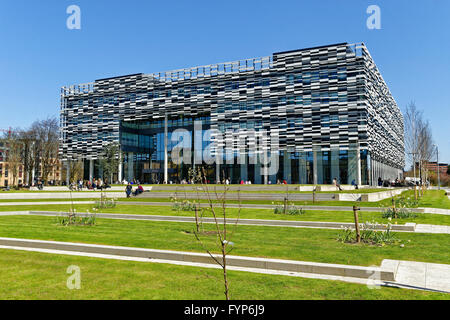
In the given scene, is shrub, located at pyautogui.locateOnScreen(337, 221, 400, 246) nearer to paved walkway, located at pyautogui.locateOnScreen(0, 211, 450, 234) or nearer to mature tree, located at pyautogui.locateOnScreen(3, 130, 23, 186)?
paved walkway, located at pyautogui.locateOnScreen(0, 211, 450, 234)

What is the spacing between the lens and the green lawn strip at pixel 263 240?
8617mm

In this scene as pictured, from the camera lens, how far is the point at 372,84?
2571 inches

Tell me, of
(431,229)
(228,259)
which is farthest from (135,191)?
(228,259)

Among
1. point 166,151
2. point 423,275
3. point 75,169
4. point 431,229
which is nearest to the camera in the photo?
point 423,275

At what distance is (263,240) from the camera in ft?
35.7

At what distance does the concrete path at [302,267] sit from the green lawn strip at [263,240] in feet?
2.38

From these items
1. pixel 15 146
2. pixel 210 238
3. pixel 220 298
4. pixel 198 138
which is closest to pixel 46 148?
pixel 15 146

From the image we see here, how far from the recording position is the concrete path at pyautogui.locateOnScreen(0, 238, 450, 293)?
661 centimetres

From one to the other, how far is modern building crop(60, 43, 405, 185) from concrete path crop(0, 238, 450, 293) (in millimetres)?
55915

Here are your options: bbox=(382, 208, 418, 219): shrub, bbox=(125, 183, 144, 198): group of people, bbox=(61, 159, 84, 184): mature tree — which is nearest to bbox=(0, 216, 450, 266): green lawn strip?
bbox=(382, 208, 418, 219): shrub

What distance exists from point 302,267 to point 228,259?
5.72ft

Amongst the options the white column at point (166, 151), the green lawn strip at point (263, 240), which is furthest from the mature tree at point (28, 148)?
the green lawn strip at point (263, 240)

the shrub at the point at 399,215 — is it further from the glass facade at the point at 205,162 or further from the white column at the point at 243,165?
the white column at the point at 243,165

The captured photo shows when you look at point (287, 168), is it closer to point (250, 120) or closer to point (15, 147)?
point (250, 120)
